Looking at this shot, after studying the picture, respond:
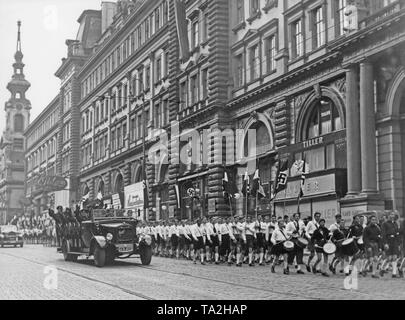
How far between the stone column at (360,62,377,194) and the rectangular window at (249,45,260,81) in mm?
11351

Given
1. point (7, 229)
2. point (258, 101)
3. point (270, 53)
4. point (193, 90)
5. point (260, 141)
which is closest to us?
point (270, 53)

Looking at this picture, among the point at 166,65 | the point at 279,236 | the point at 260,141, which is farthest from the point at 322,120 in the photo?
the point at 166,65

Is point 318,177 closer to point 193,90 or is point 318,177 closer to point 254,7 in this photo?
point 254,7

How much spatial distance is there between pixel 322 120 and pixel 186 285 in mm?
17761

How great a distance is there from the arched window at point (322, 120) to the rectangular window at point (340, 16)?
3.26 metres

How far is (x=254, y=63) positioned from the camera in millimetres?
40344

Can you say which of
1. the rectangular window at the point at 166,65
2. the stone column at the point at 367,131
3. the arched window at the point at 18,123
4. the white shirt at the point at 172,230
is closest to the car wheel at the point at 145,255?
the white shirt at the point at 172,230

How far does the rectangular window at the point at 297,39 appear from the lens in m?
35.1

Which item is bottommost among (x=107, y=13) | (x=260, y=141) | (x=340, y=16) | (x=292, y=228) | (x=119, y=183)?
(x=292, y=228)

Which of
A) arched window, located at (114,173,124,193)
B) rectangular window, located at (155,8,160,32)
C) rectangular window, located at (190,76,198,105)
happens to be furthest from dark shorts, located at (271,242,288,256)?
arched window, located at (114,173,124,193)

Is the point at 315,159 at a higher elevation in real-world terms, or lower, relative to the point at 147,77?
lower

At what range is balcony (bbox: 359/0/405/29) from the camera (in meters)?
26.7

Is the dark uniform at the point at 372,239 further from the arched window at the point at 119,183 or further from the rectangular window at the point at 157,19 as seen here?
the arched window at the point at 119,183
